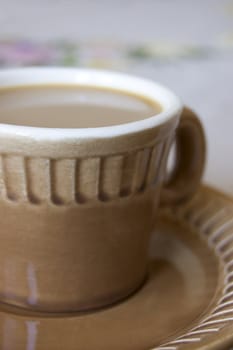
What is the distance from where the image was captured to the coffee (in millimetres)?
484

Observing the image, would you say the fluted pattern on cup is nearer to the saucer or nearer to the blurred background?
the saucer

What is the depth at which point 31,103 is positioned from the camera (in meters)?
0.53

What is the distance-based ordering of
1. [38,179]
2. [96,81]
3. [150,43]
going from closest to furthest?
[38,179] < [96,81] < [150,43]

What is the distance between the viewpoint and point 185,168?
0.59 m

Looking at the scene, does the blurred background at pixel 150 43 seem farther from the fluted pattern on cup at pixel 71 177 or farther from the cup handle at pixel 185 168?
the fluted pattern on cup at pixel 71 177

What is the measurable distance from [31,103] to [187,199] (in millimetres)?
185

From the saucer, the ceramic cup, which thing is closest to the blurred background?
the saucer

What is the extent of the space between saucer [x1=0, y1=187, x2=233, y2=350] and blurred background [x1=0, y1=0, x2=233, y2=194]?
0.81ft

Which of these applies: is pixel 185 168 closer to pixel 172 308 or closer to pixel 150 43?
pixel 172 308

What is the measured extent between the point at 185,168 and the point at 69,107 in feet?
0.45

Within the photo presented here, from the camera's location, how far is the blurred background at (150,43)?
3.63 feet

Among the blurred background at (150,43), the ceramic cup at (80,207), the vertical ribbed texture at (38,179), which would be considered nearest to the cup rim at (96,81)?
the ceramic cup at (80,207)

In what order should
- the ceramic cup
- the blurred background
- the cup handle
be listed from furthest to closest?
the blurred background, the cup handle, the ceramic cup


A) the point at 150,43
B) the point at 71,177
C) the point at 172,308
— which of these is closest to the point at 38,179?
the point at 71,177
